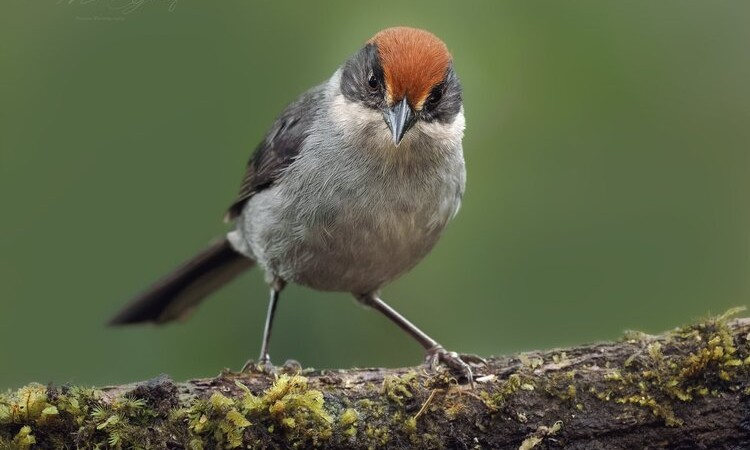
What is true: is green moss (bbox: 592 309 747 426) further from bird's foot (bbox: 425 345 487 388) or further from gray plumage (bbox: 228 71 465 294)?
gray plumage (bbox: 228 71 465 294)

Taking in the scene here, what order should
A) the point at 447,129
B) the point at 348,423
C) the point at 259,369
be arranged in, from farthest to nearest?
the point at 447,129 → the point at 259,369 → the point at 348,423

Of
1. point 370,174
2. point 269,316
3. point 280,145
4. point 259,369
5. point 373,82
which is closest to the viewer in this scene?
point 259,369

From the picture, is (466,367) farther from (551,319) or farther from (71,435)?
(71,435)

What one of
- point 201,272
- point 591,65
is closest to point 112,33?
A: point 201,272

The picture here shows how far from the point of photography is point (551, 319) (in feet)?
17.6

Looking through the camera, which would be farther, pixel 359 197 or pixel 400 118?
pixel 359 197

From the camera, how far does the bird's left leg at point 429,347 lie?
437 centimetres

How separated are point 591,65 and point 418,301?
5.37ft

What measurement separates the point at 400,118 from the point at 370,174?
418 millimetres

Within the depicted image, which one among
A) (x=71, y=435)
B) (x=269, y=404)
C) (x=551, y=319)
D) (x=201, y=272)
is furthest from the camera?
(x=201, y=272)

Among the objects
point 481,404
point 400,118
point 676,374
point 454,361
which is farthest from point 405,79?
point 676,374

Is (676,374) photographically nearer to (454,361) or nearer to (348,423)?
(454,361)

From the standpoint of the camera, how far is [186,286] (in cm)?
646

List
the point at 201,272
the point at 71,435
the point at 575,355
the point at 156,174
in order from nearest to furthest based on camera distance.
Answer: the point at 71,435 → the point at 575,355 → the point at 156,174 → the point at 201,272
